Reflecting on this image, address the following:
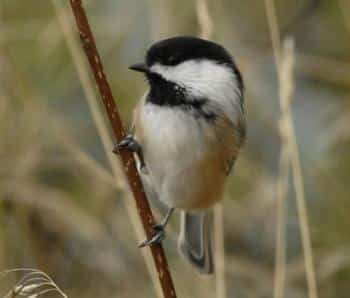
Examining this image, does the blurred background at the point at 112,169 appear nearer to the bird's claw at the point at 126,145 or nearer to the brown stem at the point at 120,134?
the bird's claw at the point at 126,145

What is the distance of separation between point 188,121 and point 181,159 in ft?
0.40

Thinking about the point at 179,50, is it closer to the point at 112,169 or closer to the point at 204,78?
the point at 204,78

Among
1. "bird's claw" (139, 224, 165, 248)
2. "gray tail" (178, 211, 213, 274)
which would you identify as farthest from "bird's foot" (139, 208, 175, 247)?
"gray tail" (178, 211, 213, 274)

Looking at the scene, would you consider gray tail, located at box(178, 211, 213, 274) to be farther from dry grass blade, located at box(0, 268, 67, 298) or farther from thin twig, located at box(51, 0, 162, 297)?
dry grass blade, located at box(0, 268, 67, 298)

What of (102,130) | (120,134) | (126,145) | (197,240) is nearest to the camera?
(120,134)

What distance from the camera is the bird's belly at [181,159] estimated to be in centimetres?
186

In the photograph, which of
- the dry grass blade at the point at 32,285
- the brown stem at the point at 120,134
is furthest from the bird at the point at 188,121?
the dry grass blade at the point at 32,285

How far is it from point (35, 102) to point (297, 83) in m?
1.09

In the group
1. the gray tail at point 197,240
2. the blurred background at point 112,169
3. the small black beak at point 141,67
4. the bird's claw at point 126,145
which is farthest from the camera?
the blurred background at point 112,169

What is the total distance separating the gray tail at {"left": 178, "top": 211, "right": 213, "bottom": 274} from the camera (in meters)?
2.18

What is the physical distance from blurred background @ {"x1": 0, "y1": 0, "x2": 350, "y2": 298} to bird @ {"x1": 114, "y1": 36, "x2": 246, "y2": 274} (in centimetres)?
38

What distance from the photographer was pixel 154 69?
5.95 feet

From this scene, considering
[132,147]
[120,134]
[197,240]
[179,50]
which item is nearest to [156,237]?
[132,147]

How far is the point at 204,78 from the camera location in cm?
183
